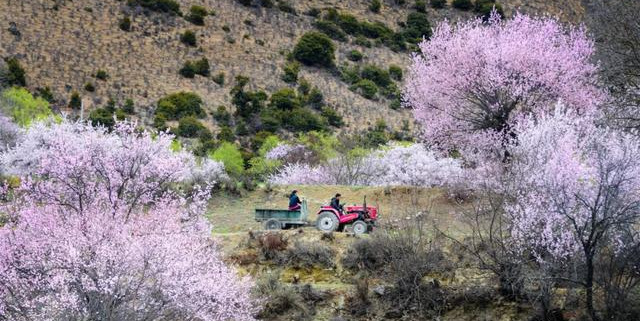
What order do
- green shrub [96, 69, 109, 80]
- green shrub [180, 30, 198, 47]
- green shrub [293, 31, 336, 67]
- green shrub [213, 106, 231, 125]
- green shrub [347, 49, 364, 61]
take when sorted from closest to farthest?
1. green shrub [213, 106, 231, 125]
2. green shrub [96, 69, 109, 80]
3. green shrub [180, 30, 198, 47]
4. green shrub [293, 31, 336, 67]
5. green shrub [347, 49, 364, 61]

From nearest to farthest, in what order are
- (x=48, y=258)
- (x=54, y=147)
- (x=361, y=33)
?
(x=48, y=258) < (x=54, y=147) < (x=361, y=33)

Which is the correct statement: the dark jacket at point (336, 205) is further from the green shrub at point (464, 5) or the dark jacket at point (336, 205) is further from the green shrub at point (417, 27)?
the green shrub at point (464, 5)

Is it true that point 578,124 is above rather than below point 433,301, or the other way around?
above

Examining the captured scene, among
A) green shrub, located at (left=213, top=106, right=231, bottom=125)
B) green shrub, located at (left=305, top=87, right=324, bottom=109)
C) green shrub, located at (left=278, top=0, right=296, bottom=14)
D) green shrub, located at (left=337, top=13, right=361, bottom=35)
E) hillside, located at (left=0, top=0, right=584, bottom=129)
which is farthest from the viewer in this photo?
green shrub, located at (left=337, top=13, right=361, bottom=35)

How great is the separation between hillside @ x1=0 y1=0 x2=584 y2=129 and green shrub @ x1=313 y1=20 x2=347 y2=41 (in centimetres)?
59

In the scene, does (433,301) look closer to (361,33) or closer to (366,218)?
(366,218)

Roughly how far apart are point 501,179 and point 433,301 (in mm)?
3249

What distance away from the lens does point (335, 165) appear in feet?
120

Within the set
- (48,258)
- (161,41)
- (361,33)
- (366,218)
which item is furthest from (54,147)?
(361,33)

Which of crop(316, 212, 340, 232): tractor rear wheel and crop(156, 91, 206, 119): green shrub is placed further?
crop(156, 91, 206, 119): green shrub

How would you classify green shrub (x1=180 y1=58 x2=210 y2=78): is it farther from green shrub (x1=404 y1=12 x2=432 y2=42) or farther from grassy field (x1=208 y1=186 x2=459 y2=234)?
grassy field (x1=208 y1=186 x2=459 y2=234)

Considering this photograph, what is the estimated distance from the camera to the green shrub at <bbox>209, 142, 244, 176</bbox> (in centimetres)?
3988

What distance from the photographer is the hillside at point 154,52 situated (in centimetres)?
5266

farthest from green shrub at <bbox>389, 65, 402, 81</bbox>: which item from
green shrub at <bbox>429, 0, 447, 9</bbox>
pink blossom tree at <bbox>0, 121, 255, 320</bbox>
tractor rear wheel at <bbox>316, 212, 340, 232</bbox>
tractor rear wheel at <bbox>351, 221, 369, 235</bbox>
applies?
pink blossom tree at <bbox>0, 121, 255, 320</bbox>
